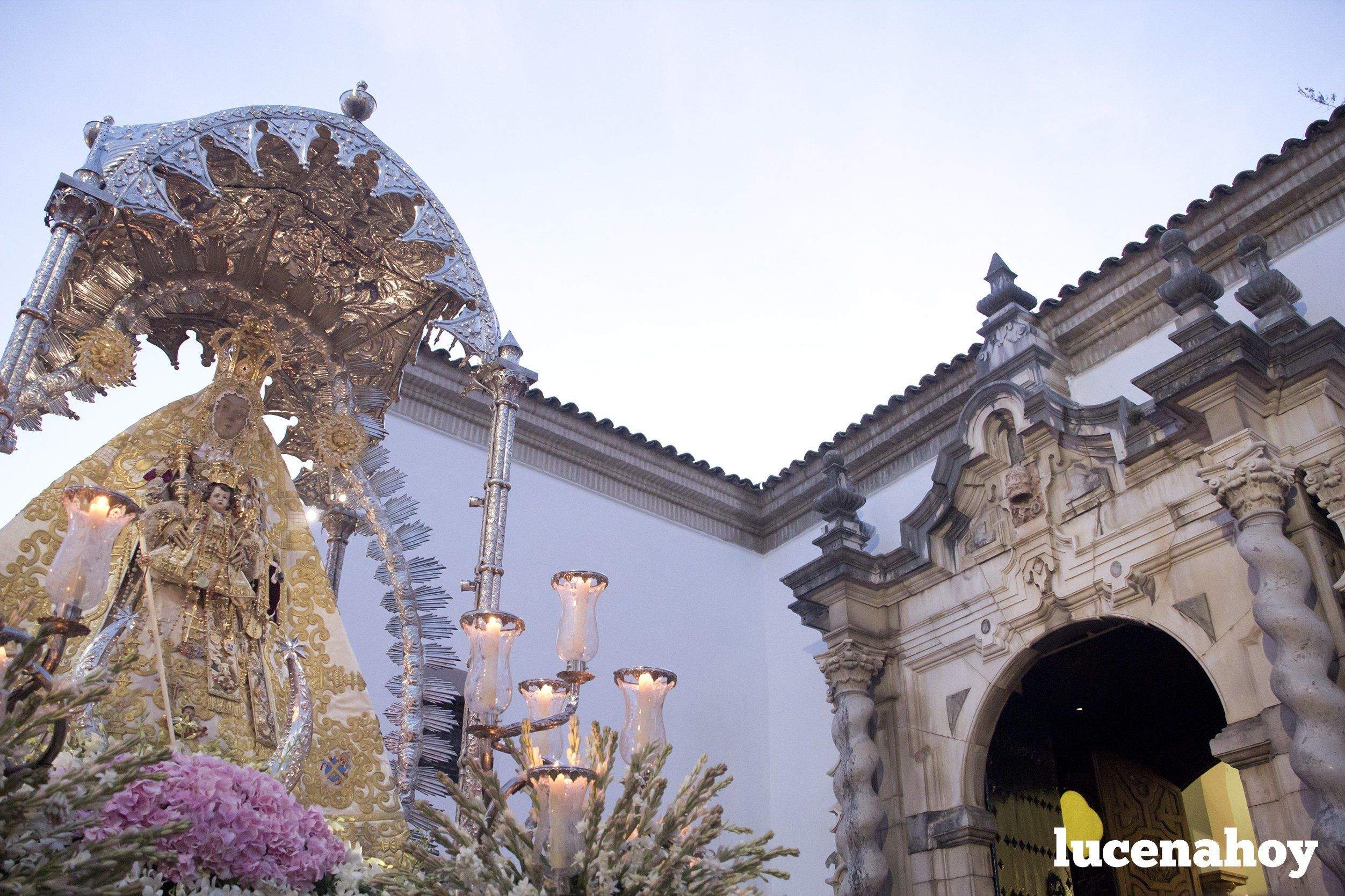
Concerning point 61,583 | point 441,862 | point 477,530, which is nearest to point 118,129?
point 61,583

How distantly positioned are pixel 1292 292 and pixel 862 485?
16.0ft

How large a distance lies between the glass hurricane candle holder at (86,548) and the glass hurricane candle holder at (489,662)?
1.42 m

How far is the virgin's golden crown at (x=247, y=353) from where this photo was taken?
606 cm

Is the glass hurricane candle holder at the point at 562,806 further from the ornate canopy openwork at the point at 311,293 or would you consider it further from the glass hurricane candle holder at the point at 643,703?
the ornate canopy openwork at the point at 311,293

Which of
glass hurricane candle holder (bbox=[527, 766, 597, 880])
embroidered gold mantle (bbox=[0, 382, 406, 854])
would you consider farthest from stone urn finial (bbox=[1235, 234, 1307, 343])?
embroidered gold mantle (bbox=[0, 382, 406, 854])

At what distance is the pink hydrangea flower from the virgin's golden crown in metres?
3.04

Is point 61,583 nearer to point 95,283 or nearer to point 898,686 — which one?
point 95,283

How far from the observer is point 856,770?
7641 millimetres

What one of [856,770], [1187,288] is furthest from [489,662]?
[1187,288]

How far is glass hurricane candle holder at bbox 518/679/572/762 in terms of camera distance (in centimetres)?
457

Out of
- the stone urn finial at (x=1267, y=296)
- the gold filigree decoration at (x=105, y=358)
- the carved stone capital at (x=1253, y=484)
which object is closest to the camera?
the gold filigree decoration at (x=105, y=358)

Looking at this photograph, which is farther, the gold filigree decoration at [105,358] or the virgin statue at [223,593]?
the gold filigree decoration at [105,358]

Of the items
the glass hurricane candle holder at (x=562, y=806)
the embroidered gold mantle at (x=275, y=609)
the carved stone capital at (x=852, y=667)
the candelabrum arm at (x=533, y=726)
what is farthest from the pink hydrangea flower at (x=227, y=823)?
the carved stone capital at (x=852, y=667)

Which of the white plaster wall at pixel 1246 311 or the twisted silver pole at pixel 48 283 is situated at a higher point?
the white plaster wall at pixel 1246 311
